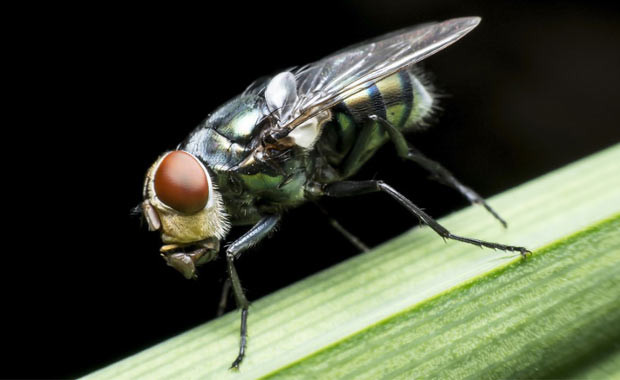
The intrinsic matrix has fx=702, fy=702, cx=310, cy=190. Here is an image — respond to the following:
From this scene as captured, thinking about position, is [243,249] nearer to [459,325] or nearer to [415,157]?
[415,157]

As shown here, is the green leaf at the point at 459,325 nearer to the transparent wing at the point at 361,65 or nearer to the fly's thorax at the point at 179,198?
the fly's thorax at the point at 179,198

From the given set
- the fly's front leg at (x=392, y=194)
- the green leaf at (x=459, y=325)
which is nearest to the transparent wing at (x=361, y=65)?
the fly's front leg at (x=392, y=194)

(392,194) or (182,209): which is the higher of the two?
(182,209)

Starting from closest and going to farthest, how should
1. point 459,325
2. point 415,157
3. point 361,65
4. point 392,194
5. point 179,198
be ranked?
point 459,325, point 179,198, point 392,194, point 361,65, point 415,157

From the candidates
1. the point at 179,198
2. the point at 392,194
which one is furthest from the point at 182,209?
the point at 392,194

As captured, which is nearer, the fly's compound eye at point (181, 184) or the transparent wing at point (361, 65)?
the fly's compound eye at point (181, 184)

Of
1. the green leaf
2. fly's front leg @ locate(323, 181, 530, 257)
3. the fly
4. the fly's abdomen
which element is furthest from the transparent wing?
the green leaf

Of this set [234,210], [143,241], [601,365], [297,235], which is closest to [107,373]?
[234,210]

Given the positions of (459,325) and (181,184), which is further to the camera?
(181,184)
